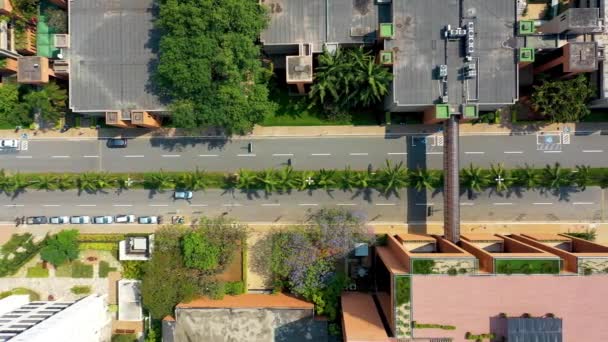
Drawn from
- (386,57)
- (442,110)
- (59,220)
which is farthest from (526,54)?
(59,220)

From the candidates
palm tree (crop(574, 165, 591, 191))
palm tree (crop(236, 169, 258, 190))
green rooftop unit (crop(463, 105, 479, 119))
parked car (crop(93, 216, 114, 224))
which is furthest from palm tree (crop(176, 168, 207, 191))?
palm tree (crop(574, 165, 591, 191))

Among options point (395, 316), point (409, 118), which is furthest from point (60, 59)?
point (395, 316)

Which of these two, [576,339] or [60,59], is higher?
[60,59]

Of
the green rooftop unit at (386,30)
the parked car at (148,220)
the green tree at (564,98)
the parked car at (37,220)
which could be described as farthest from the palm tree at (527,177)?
the parked car at (37,220)

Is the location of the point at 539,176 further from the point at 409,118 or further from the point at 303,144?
the point at 303,144

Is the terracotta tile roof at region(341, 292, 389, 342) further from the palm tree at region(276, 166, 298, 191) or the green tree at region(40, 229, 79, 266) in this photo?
the green tree at region(40, 229, 79, 266)

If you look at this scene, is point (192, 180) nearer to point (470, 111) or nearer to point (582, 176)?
point (470, 111)
